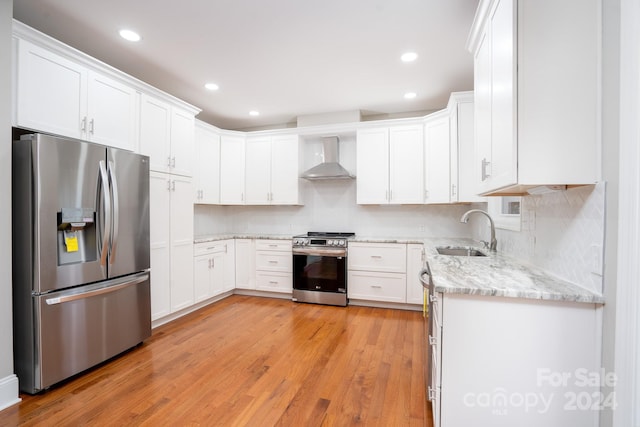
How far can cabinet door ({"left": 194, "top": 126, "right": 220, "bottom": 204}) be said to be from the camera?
392 centimetres

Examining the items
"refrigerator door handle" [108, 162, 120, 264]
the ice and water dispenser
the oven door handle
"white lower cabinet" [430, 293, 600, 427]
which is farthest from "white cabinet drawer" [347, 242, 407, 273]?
the ice and water dispenser

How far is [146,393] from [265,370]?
0.81 meters

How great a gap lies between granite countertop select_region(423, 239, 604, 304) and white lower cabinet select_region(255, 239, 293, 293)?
8.39ft

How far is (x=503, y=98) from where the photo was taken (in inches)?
55.3

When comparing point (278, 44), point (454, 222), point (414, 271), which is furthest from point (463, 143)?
point (278, 44)

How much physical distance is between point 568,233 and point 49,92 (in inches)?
131

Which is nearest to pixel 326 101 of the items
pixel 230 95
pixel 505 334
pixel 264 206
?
pixel 230 95

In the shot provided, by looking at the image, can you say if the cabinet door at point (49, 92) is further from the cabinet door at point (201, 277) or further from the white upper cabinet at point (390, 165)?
the white upper cabinet at point (390, 165)

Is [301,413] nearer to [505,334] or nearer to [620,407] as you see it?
[505,334]

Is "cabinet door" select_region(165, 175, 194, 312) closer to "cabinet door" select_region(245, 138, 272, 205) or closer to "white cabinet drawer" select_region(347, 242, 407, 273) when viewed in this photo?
"cabinet door" select_region(245, 138, 272, 205)

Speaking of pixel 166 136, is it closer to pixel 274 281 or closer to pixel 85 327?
pixel 85 327

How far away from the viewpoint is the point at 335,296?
3.80 metres

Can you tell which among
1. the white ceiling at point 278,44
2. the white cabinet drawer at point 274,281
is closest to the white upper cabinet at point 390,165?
the white ceiling at point 278,44

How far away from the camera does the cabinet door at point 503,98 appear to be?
1.29 m
